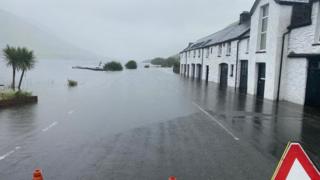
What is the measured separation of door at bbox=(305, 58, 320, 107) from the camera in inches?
619

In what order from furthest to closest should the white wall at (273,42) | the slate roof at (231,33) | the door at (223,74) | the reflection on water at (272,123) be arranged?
the door at (223,74), the slate roof at (231,33), the white wall at (273,42), the reflection on water at (272,123)

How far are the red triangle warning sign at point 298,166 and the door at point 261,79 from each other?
60.4 ft

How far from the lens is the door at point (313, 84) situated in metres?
15.7

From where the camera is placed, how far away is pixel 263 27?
826 inches

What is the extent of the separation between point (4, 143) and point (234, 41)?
79.2ft

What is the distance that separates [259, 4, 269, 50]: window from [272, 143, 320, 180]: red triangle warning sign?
18.4m

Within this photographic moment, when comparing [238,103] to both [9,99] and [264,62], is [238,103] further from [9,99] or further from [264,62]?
[9,99]

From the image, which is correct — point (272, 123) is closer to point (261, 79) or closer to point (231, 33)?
point (261, 79)

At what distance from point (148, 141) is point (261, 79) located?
592 inches

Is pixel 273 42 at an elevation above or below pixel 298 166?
above

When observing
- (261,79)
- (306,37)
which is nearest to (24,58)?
(261,79)

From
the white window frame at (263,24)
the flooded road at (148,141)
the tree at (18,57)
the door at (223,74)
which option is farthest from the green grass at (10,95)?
the door at (223,74)

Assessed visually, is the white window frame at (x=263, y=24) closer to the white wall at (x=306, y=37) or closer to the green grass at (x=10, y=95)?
the white wall at (x=306, y=37)

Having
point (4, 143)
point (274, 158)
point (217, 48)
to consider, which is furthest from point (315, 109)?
point (217, 48)
